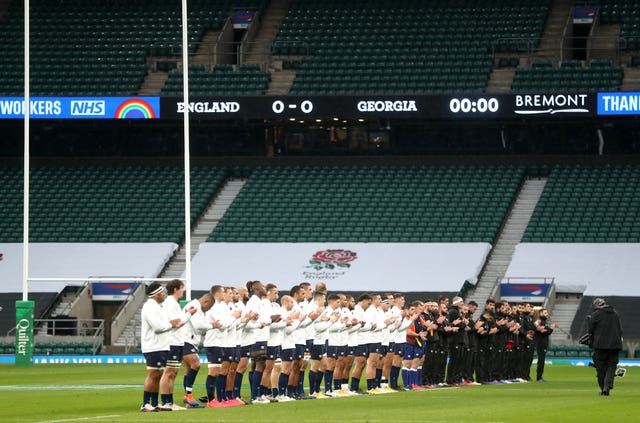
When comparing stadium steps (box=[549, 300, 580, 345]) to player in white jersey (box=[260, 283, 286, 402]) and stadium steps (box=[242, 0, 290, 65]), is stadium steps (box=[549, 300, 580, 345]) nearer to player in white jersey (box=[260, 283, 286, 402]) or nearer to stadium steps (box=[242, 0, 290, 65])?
stadium steps (box=[242, 0, 290, 65])

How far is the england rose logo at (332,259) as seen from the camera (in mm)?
46188

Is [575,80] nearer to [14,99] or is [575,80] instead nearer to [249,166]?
[249,166]

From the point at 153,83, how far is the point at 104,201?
5171 millimetres

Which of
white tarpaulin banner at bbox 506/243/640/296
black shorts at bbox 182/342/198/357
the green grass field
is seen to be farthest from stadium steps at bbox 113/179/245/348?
black shorts at bbox 182/342/198/357

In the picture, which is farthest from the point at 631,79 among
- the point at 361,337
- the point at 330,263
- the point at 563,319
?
the point at 361,337

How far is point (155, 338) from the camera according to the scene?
19.8 metres

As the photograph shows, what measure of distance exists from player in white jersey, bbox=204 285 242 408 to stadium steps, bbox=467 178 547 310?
74.6 ft

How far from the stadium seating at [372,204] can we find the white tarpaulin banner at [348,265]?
61 cm

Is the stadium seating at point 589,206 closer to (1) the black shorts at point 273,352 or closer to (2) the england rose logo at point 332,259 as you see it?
(2) the england rose logo at point 332,259

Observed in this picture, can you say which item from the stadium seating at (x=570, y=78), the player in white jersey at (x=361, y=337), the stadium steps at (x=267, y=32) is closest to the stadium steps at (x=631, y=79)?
the stadium seating at (x=570, y=78)

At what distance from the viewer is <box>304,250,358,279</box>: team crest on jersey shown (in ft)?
150

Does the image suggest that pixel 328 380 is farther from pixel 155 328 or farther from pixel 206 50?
pixel 206 50

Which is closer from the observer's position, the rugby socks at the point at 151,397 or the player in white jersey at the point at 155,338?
the player in white jersey at the point at 155,338

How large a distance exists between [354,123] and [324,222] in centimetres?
534
